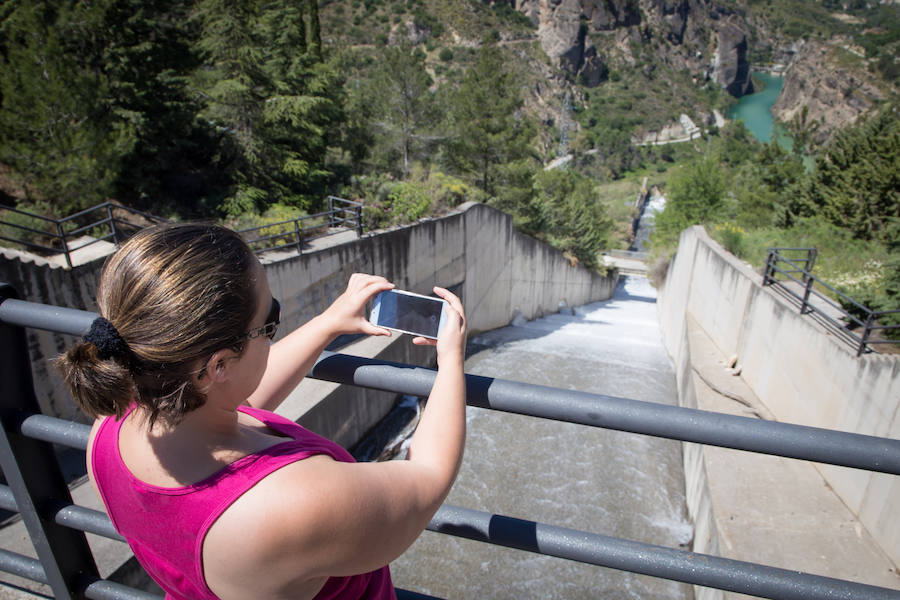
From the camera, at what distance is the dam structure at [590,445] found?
1.04m

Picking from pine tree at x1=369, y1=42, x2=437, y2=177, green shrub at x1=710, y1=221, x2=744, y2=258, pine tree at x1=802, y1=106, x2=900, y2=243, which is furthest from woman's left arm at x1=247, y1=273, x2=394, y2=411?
pine tree at x1=369, y1=42, x2=437, y2=177

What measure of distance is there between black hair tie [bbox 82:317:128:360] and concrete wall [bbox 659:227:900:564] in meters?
6.94

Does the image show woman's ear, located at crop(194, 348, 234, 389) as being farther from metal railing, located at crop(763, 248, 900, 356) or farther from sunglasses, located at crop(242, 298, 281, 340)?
metal railing, located at crop(763, 248, 900, 356)

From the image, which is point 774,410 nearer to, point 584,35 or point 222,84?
point 222,84

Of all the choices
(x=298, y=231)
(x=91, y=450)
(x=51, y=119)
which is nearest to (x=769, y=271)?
(x=298, y=231)

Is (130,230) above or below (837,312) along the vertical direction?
above

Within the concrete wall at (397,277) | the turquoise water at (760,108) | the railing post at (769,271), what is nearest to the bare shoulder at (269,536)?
the concrete wall at (397,277)

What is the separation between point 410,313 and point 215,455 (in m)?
0.57

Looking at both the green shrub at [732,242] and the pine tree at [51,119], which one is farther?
the green shrub at [732,242]

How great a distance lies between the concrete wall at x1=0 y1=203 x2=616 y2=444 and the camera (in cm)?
674

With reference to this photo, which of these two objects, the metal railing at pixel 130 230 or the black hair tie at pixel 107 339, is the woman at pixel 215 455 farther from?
the metal railing at pixel 130 230

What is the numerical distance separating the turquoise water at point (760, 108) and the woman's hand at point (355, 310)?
119m

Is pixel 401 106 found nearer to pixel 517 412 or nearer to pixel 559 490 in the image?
pixel 559 490

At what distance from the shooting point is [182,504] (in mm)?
766
